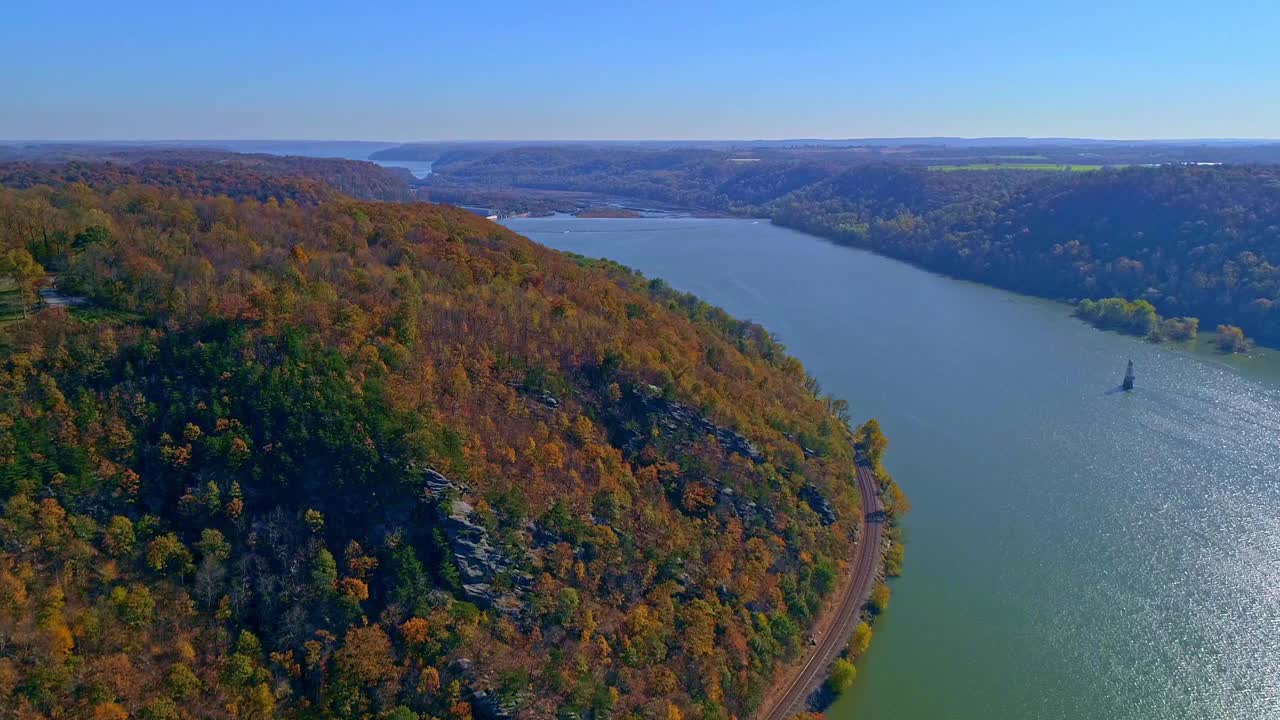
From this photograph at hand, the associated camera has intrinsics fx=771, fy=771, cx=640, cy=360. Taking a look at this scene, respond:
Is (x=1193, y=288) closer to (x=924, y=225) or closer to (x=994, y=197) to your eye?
(x=924, y=225)

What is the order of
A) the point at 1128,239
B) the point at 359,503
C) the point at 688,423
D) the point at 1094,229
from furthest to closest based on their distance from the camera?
the point at 1094,229, the point at 1128,239, the point at 688,423, the point at 359,503

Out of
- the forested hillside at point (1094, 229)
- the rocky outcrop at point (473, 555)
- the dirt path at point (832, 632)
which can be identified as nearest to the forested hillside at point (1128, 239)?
the forested hillside at point (1094, 229)

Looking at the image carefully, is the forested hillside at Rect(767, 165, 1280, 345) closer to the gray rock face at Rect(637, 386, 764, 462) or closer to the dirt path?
the dirt path

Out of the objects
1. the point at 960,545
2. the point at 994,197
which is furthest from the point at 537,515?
the point at 994,197

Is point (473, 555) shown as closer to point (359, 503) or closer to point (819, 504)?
point (359, 503)

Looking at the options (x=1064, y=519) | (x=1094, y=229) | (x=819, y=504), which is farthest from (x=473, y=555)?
(x=1094, y=229)

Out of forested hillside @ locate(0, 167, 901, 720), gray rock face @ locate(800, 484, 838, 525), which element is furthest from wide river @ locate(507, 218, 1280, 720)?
forested hillside @ locate(0, 167, 901, 720)

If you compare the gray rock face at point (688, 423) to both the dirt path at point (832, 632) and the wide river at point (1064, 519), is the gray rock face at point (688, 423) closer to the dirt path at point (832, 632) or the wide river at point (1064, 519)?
the dirt path at point (832, 632)
